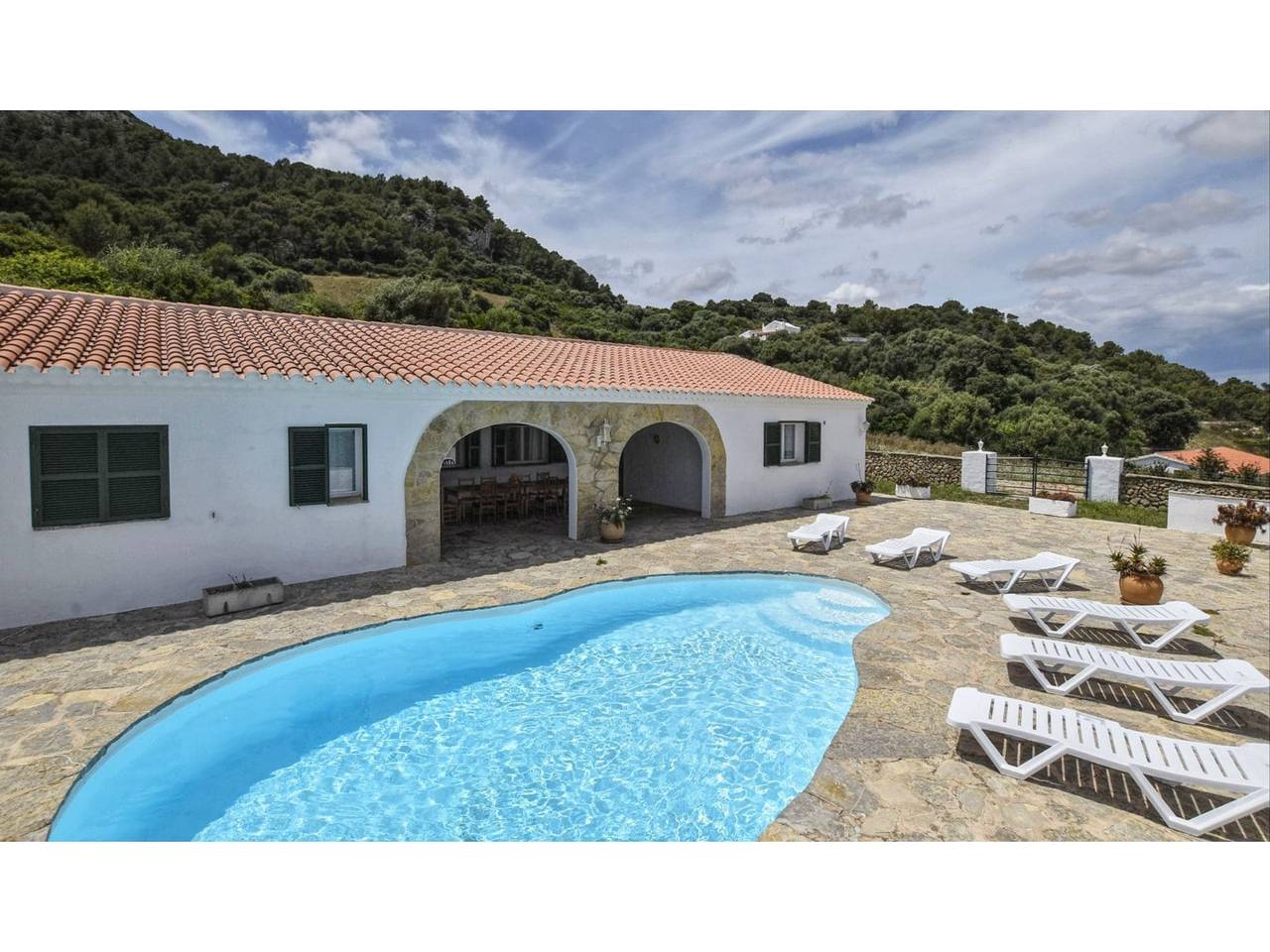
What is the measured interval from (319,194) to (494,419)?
48876mm

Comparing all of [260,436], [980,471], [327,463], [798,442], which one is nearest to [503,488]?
[327,463]

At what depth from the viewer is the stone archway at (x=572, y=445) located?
10711 millimetres

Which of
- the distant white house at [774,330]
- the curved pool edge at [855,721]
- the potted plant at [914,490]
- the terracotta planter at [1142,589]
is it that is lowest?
the curved pool edge at [855,721]

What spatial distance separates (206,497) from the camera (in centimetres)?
866

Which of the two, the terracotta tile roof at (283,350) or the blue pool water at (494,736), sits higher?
the terracotta tile roof at (283,350)

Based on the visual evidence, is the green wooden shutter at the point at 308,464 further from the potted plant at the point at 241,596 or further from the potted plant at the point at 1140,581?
the potted plant at the point at 1140,581

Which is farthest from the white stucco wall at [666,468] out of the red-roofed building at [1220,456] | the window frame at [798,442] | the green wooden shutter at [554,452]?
the red-roofed building at [1220,456]

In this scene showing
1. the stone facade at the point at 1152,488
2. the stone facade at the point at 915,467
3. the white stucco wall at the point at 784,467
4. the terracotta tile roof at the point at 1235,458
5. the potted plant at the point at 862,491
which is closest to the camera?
the stone facade at the point at 1152,488

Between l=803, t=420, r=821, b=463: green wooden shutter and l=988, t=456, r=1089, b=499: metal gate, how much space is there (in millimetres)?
7066

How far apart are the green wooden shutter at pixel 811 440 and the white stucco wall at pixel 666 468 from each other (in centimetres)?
342

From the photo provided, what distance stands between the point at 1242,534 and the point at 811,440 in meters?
9.17

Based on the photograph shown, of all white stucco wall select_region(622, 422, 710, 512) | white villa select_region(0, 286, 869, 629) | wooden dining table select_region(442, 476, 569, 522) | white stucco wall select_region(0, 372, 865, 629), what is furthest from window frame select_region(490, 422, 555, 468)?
white stucco wall select_region(0, 372, 865, 629)

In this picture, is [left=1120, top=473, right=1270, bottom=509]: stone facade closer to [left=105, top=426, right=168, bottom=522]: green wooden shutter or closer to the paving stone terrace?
the paving stone terrace
